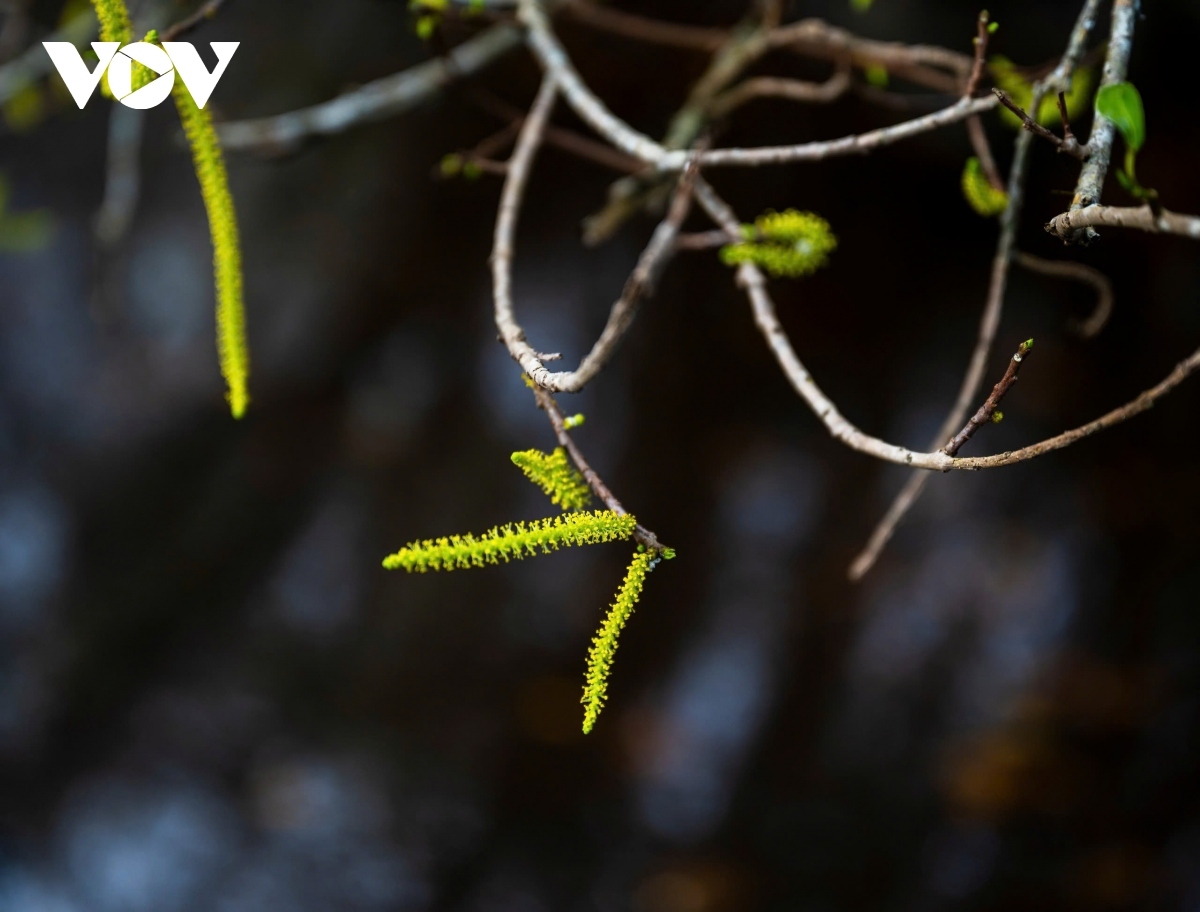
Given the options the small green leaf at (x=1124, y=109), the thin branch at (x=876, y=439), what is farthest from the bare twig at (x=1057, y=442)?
the small green leaf at (x=1124, y=109)

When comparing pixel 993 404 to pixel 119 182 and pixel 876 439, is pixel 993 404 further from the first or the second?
pixel 119 182

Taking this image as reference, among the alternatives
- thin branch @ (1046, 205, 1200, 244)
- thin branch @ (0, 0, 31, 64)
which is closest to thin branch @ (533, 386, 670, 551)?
thin branch @ (1046, 205, 1200, 244)

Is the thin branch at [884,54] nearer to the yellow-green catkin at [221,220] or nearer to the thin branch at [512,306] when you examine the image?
the thin branch at [512,306]

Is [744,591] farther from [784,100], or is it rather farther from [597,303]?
[784,100]

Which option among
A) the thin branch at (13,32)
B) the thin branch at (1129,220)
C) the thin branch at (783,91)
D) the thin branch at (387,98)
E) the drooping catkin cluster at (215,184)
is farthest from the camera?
the thin branch at (13,32)

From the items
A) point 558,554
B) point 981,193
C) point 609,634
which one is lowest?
point 558,554

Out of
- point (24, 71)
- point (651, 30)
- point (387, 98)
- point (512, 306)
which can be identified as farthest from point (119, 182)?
point (512, 306)
